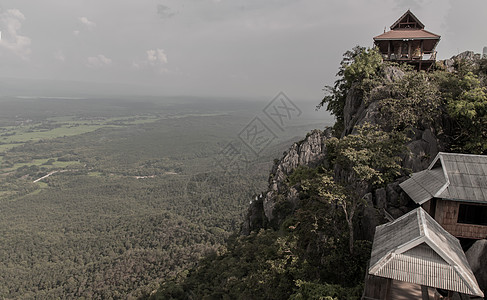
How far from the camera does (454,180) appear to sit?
32.1 ft

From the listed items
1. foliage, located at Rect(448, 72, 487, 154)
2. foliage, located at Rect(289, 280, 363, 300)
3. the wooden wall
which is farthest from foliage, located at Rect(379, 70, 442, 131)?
foliage, located at Rect(289, 280, 363, 300)

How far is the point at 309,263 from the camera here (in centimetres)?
1227

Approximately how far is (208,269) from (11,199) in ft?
305

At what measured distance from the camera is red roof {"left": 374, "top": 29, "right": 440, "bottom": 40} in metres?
18.1

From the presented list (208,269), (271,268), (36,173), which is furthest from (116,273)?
(36,173)

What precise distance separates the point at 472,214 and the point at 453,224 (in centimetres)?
75

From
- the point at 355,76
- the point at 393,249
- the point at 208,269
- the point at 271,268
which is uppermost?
the point at 355,76

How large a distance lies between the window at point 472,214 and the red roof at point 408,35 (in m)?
12.6

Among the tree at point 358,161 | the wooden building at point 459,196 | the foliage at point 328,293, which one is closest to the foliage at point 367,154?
the tree at point 358,161

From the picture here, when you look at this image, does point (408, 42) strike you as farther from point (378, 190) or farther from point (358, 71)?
point (378, 190)

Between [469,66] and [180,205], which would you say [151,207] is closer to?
[180,205]

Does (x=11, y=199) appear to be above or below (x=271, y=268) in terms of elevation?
below

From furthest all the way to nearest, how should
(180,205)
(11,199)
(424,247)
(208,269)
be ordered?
1. (11,199)
2. (180,205)
3. (208,269)
4. (424,247)

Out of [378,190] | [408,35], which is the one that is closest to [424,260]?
[378,190]
